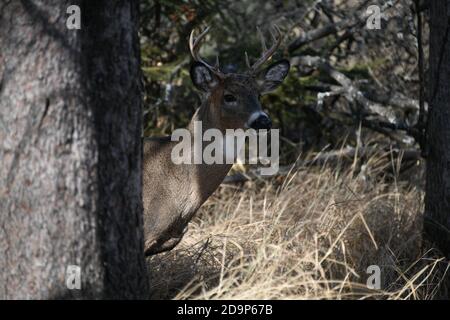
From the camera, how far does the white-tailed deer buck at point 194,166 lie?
529 centimetres

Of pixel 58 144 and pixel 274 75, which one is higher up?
pixel 274 75

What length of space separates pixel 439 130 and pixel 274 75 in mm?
1743

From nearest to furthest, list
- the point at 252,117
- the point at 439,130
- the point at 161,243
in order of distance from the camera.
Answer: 1. the point at 161,243
2. the point at 439,130
3. the point at 252,117

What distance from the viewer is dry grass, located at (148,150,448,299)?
4211 mm

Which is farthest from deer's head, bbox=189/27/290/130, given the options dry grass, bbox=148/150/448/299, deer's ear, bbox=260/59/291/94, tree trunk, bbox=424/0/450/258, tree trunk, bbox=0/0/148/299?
tree trunk, bbox=0/0/148/299

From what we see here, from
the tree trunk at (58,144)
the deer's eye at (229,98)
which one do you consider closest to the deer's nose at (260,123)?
the deer's eye at (229,98)

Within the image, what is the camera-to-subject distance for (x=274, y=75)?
6.62 meters

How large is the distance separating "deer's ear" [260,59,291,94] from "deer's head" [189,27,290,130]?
0.48 m

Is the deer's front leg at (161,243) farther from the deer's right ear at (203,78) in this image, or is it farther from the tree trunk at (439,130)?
the tree trunk at (439,130)

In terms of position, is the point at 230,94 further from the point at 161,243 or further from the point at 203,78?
the point at 161,243

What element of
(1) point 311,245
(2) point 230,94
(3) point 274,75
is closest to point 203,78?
(2) point 230,94

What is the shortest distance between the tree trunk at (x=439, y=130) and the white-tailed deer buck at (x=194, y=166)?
114 cm

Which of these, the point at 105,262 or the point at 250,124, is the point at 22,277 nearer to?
the point at 105,262
